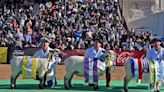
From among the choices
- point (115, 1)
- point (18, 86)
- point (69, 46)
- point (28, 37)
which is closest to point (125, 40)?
point (69, 46)

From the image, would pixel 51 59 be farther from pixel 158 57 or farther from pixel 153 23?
pixel 153 23

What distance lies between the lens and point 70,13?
33.8 meters

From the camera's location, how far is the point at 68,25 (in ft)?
105

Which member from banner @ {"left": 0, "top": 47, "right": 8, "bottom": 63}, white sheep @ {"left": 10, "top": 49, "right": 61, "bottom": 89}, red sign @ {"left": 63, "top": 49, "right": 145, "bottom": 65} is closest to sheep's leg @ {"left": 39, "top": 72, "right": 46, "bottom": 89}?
white sheep @ {"left": 10, "top": 49, "right": 61, "bottom": 89}

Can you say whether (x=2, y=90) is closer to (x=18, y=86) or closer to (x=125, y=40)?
(x=18, y=86)

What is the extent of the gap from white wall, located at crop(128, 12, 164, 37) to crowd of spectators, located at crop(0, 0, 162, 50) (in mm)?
2342

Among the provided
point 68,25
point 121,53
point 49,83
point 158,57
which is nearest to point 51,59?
point 49,83

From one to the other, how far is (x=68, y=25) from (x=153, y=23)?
391 inches

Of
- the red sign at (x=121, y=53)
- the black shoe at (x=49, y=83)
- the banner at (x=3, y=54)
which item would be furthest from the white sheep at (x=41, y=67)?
the banner at (x=3, y=54)

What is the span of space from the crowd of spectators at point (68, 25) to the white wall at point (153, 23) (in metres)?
2.34

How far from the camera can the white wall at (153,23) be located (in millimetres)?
39094

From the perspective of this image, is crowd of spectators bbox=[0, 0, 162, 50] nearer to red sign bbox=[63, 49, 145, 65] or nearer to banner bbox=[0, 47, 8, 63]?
banner bbox=[0, 47, 8, 63]

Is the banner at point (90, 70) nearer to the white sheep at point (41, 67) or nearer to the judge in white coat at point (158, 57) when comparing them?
the white sheep at point (41, 67)

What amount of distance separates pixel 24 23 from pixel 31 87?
55.3 feet
